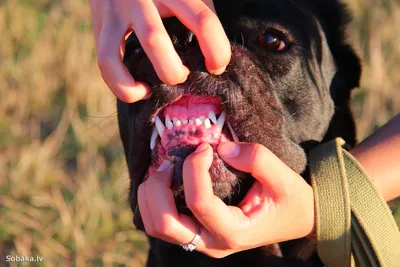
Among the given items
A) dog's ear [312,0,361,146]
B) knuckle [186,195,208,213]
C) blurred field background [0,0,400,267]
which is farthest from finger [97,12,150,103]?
blurred field background [0,0,400,267]

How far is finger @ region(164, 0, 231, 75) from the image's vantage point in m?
1.90

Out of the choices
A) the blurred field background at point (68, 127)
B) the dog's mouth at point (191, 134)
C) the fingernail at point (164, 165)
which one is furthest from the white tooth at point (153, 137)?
the blurred field background at point (68, 127)

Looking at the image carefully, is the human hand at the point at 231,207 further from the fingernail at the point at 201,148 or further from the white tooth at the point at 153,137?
the white tooth at the point at 153,137

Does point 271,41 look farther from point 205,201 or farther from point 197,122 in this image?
point 205,201

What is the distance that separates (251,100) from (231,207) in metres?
0.46

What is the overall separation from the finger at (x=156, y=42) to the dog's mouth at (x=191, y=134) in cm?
27

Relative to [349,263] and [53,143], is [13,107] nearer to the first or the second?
[53,143]

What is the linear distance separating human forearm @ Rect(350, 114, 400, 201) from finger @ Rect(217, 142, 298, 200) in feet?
1.32

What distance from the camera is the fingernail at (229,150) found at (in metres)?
2.05

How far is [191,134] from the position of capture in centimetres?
220

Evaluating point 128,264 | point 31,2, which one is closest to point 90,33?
point 31,2

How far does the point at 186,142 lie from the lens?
2195 millimetres

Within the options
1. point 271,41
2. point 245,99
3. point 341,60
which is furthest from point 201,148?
point 341,60

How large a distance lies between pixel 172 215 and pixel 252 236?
8.8 inches
